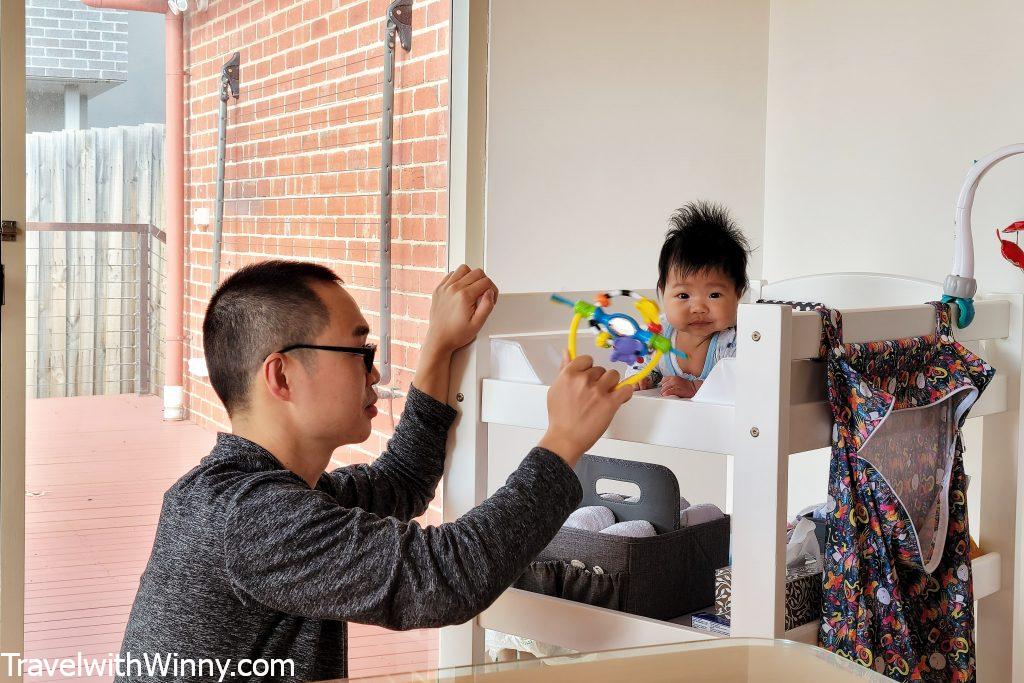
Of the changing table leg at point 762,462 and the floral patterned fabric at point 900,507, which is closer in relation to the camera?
the changing table leg at point 762,462

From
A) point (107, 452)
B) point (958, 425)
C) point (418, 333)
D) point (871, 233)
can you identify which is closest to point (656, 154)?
point (871, 233)

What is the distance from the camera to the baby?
197 centimetres

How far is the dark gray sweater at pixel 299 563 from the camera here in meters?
1.19

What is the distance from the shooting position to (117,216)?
2.30 metres

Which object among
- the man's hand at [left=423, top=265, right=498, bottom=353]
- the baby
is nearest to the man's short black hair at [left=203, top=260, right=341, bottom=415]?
the man's hand at [left=423, top=265, right=498, bottom=353]

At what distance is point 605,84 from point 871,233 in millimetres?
780

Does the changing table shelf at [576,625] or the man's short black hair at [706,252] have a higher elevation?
the man's short black hair at [706,252]

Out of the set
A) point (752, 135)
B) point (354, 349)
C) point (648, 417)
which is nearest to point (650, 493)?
point (648, 417)

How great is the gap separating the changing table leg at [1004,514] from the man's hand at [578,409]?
1054mm

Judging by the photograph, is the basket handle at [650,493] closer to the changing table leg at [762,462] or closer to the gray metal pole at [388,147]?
the changing table leg at [762,462]

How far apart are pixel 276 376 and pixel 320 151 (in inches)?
52.8

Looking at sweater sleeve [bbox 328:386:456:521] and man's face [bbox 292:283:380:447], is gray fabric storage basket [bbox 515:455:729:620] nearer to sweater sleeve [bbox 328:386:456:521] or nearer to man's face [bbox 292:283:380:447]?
sweater sleeve [bbox 328:386:456:521]

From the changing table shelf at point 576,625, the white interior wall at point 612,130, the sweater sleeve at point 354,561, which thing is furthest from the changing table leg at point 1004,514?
the sweater sleeve at point 354,561

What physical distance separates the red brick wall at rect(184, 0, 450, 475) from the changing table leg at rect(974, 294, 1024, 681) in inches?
51.7
